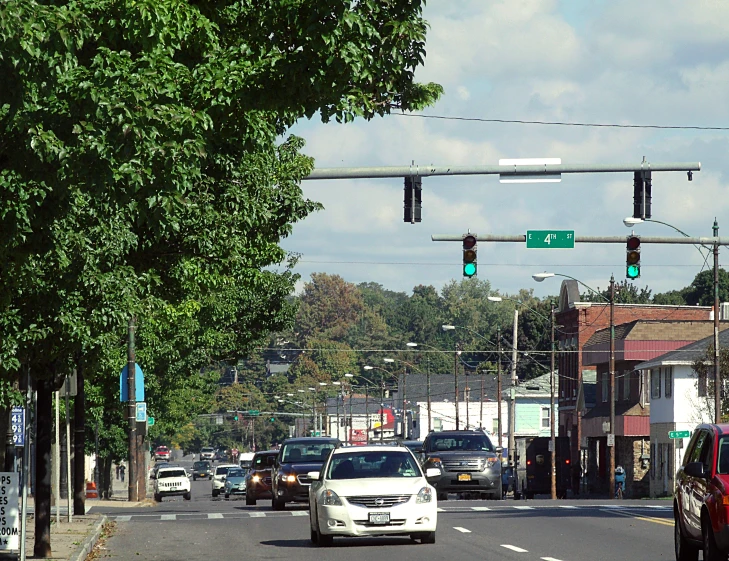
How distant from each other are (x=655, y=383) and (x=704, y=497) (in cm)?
5280

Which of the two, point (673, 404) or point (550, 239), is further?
point (673, 404)

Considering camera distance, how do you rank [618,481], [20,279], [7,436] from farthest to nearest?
[618,481], [7,436], [20,279]

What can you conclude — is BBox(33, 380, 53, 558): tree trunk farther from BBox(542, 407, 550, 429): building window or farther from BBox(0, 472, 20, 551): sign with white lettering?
BBox(542, 407, 550, 429): building window

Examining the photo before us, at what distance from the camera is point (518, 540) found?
22078 mm

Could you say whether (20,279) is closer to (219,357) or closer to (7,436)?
(7,436)

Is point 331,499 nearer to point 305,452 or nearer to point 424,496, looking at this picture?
point 424,496

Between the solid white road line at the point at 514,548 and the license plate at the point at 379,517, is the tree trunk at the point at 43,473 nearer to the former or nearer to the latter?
the license plate at the point at 379,517

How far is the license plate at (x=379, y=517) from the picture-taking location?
21389 mm

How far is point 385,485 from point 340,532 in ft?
3.15

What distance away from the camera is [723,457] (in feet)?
53.0

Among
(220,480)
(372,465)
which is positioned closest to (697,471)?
(372,465)

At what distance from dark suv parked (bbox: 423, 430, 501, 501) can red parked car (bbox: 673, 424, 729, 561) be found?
20.8m

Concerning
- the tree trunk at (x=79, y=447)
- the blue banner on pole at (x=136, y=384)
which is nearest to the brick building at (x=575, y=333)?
the blue banner on pole at (x=136, y=384)

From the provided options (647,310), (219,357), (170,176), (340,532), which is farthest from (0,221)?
(647,310)
